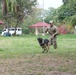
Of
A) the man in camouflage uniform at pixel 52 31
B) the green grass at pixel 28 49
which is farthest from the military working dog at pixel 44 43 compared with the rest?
the man in camouflage uniform at pixel 52 31

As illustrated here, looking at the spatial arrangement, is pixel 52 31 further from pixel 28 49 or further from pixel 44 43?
pixel 28 49

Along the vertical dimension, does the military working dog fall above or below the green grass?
above

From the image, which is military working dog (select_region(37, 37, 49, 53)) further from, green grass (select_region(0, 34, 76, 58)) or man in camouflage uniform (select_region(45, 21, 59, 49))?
man in camouflage uniform (select_region(45, 21, 59, 49))

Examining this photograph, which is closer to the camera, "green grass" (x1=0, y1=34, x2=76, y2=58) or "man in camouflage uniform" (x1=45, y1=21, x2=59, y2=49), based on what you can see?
"green grass" (x1=0, y1=34, x2=76, y2=58)

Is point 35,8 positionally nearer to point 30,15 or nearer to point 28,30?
point 30,15

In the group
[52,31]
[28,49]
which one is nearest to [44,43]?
[52,31]

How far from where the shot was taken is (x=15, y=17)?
45188mm

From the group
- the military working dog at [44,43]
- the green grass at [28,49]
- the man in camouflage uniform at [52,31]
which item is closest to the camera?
the green grass at [28,49]

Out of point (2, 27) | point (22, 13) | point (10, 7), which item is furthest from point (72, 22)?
point (2, 27)

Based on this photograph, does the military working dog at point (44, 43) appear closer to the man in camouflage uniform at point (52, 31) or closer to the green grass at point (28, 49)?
the green grass at point (28, 49)

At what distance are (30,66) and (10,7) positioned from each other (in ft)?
8.59

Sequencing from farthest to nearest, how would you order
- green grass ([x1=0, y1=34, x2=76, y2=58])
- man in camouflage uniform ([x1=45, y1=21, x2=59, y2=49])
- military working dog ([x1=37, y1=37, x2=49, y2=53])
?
man in camouflage uniform ([x1=45, y1=21, x2=59, y2=49]), military working dog ([x1=37, y1=37, x2=49, y2=53]), green grass ([x1=0, y1=34, x2=76, y2=58])

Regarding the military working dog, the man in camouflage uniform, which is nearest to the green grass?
the military working dog

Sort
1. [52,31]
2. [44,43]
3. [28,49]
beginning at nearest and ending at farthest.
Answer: [44,43]
[52,31]
[28,49]
